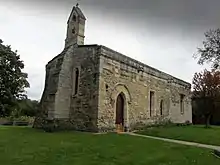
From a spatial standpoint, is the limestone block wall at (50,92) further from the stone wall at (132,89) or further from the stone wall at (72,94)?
the stone wall at (132,89)

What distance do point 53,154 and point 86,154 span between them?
3.87ft

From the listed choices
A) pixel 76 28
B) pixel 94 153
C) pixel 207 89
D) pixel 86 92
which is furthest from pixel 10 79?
pixel 94 153

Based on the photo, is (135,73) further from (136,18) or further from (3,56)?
(3,56)

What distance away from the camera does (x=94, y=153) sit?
10.5 metres

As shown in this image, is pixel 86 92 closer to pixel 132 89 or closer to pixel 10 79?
pixel 132 89

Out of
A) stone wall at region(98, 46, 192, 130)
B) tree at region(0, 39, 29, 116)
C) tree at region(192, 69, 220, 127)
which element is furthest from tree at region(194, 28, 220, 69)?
tree at region(0, 39, 29, 116)

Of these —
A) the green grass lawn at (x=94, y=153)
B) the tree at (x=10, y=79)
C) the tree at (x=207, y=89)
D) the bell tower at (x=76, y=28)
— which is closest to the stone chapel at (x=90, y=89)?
the bell tower at (x=76, y=28)

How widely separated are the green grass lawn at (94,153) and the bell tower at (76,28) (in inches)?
346

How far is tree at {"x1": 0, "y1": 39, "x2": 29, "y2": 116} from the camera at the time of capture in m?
33.4

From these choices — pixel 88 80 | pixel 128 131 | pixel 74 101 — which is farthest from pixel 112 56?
pixel 128 131

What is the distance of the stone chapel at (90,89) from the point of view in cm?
1788

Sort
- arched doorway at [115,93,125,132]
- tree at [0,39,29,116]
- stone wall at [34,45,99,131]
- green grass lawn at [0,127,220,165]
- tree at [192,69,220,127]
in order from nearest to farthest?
1. green grass lawn at [0,127,220,165]
2. stone wall at [34,45,99,131]
3. arched doorway at [115,93,125,132]
4. tree at [192,69,220,127]
5. tree at [0,39,29,116]

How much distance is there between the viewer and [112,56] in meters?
19.0

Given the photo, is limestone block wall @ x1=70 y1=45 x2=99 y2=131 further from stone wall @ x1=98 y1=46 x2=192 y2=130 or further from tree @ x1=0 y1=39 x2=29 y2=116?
tree @ x1=0 y1=39 x2=29 y2=116
